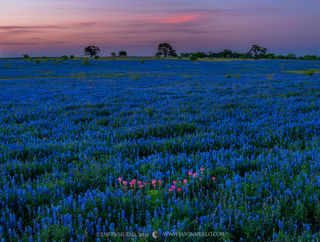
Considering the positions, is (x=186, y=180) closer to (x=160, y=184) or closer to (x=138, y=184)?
(x=160, y=184)

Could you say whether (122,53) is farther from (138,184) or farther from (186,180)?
(186,180)

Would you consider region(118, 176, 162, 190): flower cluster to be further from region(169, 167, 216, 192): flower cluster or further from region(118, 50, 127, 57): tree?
region(118, 50, 127, 57): tree

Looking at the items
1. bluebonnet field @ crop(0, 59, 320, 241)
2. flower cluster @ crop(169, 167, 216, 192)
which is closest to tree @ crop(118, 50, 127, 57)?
bluebonnet field @ crop(0, 59, 320, 241)

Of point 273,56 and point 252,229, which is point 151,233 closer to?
point 252,229

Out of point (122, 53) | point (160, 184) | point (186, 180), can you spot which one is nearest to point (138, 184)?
point (160, 184)

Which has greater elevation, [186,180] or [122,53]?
[122,53]

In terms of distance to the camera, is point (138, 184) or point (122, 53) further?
point (122, 53)

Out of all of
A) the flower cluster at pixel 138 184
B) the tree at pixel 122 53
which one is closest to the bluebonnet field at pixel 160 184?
the flower cluster at pixel 138 184

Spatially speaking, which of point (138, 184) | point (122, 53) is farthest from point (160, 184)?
point (122, 53)

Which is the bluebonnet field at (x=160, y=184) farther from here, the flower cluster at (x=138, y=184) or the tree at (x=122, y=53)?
the tree at (x=122, y=53)

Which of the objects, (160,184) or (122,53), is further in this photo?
(122,53)

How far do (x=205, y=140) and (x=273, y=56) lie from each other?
121m

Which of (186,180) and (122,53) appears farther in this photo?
(122,53)

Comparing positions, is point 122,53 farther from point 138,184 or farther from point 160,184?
point 160,184
